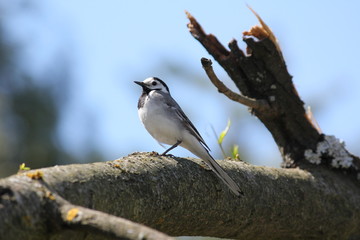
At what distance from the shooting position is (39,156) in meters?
15.3

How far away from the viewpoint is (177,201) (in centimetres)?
344

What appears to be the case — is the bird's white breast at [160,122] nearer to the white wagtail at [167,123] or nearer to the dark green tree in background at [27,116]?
the white wagtail at [167,123]

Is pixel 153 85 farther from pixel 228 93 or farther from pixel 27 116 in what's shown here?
pixel 27 116

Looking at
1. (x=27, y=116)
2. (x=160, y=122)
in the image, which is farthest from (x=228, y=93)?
(x=27, y=116)

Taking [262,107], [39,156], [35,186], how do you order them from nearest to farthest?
[35,186]
[262,107]
[39,156]

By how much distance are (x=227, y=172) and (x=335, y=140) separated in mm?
1726

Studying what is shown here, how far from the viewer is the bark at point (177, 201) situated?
2.50 m

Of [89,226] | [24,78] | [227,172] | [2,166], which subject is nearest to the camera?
[89,226]

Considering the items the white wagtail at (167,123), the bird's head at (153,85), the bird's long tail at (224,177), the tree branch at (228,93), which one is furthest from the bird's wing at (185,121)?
the bird's long tail at (224,177)

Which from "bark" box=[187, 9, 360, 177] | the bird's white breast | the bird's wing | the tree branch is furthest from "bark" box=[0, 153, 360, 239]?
the bird's white breast

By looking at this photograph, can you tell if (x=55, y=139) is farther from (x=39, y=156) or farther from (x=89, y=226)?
(x=89, y=226)

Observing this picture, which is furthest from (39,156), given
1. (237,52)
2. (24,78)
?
(237,52)

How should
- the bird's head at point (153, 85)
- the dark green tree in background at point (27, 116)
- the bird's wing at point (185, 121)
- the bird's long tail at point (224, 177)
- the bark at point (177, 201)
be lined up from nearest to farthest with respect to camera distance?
the bark at point (177, 201) → the bird's long tail at point (224, 177) → the bird's wing at point (185, 121) → the bird's head at point (153, 85) → the dark green tree in background at point (27, 116)

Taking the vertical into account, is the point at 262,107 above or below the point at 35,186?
above
